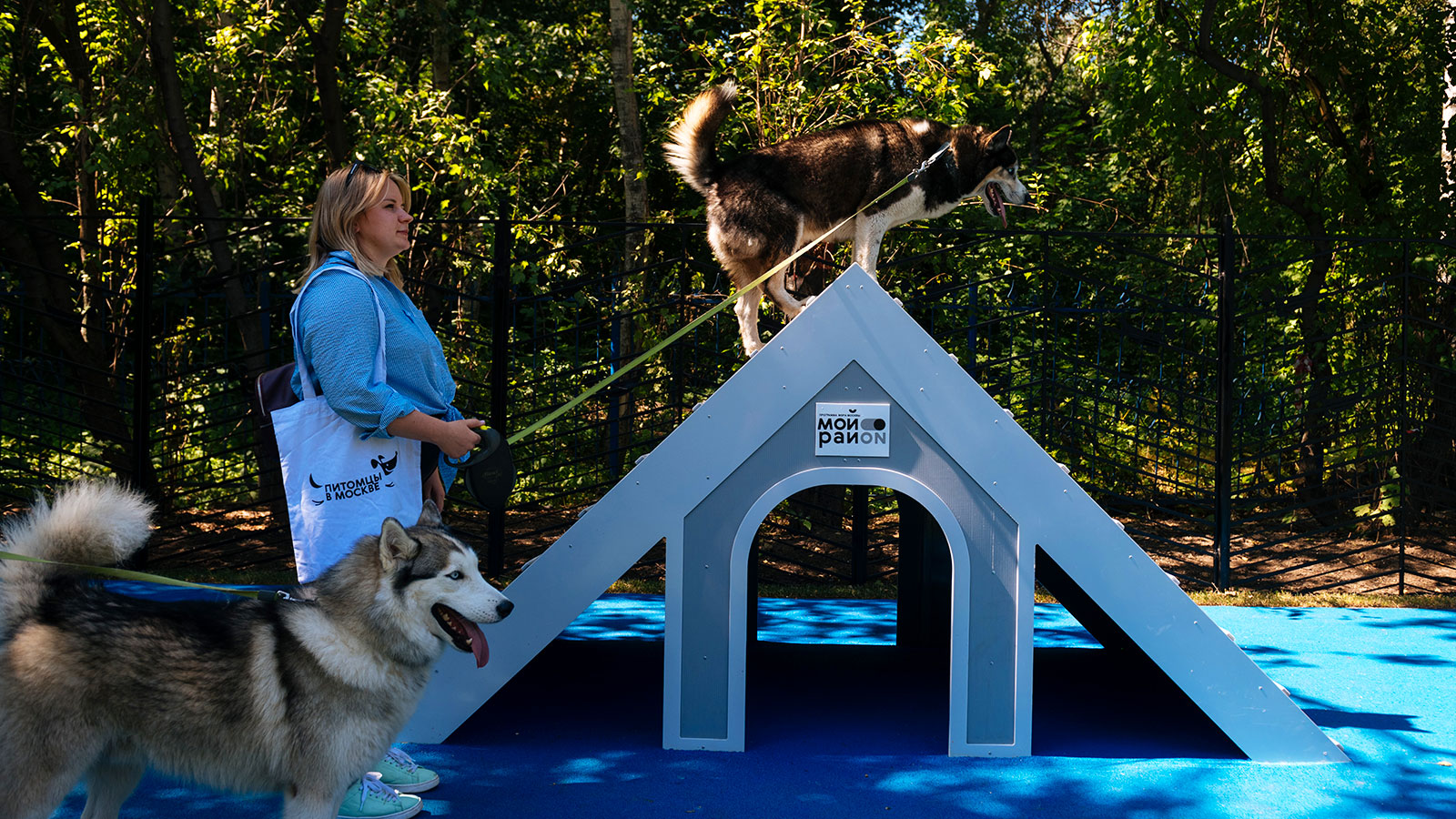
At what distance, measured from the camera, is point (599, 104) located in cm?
1383

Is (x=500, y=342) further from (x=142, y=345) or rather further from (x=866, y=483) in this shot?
(x=866, y=483)

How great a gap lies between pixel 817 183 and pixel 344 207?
7.48 ft

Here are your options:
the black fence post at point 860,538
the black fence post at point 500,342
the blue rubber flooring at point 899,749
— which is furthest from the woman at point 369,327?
the black fence post at point 860,538

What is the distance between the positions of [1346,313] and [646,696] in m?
8.31

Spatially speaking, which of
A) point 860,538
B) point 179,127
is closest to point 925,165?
point 860,538

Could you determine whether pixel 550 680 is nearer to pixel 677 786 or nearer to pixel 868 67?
pixel 677 786

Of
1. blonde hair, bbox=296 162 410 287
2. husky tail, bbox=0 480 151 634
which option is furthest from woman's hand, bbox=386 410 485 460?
husky tail, bbox=0 480 151 634

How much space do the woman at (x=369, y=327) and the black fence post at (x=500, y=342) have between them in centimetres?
388

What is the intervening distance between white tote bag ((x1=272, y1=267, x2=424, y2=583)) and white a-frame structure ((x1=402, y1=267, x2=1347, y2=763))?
991 mm

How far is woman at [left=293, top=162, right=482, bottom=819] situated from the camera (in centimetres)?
268

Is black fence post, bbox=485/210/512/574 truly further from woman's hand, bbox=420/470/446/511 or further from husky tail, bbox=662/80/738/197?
woman's hand, bbox=420/470/446/511

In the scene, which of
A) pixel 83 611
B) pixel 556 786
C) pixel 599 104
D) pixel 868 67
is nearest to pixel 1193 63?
pixel 868 67

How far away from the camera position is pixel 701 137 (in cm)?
451

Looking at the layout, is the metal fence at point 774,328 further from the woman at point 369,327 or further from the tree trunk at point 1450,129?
the woman at point 369,327
